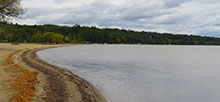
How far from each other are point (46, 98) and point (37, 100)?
524 mm

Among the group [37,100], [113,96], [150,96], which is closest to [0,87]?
[37,100]

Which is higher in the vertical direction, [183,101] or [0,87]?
[0,87]

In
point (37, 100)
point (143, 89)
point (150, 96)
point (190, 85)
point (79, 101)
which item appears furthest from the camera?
point (190, 85)

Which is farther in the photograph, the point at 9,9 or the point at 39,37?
the point at 39,37

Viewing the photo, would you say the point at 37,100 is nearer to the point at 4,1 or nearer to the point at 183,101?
the point at 183,101

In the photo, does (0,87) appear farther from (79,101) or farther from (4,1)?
(4,1)

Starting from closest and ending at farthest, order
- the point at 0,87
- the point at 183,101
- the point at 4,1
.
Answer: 1. the point at 0,87
2. the point at 183,101
3. the point at 4,1

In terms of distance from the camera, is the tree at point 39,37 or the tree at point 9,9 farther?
the tree at point 39,37

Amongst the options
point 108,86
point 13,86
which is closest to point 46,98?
point 13,86

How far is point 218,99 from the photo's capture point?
1233 centimetres

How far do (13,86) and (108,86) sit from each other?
22.1 ft

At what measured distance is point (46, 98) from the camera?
970 centimetres

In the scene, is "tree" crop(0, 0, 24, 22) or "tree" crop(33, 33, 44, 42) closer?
"tree" crop(0, 0, 24, 22)

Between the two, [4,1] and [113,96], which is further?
[4,1]
